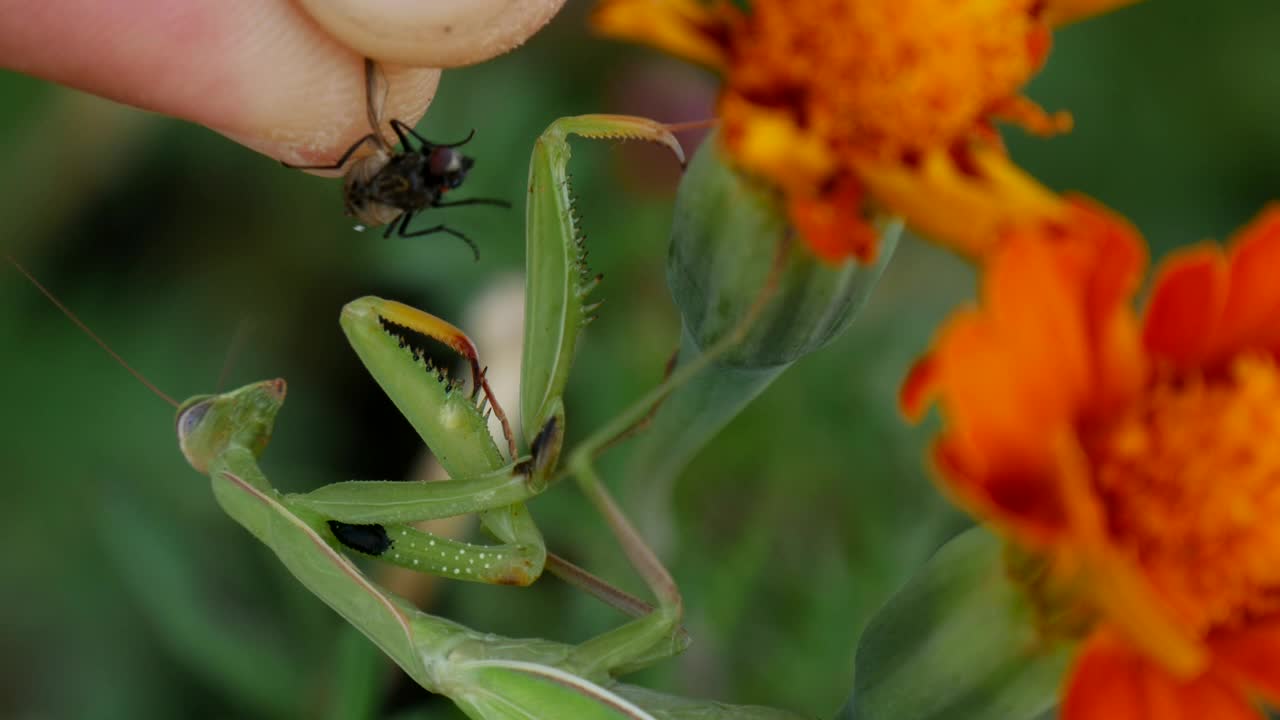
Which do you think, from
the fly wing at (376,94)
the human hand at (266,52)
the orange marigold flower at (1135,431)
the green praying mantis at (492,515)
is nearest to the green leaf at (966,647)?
the orange marigold flower at (1135,431)

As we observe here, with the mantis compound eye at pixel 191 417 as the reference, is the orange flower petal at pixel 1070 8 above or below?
above

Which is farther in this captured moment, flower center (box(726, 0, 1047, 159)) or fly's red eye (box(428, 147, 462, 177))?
fly's red eye (box(428, 147, 462, 177))

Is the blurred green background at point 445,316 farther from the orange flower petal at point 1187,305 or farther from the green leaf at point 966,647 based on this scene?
the orange flower petal at point 1187,305

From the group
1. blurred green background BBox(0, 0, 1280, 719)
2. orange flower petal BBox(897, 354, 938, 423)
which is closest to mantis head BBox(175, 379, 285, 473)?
blurred green background BBox(0, 0, 1280, 719)

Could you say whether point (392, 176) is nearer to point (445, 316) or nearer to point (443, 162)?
point (443, 162)

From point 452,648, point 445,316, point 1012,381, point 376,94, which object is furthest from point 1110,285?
point 445,316

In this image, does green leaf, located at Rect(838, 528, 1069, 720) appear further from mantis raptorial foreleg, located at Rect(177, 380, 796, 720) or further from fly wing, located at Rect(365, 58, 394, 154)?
fly wing, located at Rect(365, 58, 394, 154)

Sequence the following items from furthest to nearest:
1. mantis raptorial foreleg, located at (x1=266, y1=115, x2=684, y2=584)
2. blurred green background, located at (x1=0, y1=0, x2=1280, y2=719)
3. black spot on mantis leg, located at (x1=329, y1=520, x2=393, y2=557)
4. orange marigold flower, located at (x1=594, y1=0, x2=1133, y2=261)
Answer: blurred green background, located at (x1=0, y1=0, x2=1280, y2=719), black spot on mantis leg, located at (x1=329, y1=520, x2=393, y2=557), mantis raptorial foreleg, located at (x1=266, y1=115, x2=684, y2=584), orange marigold flower, located at (x1=594, y1=0, x2=1133, y2=261)
